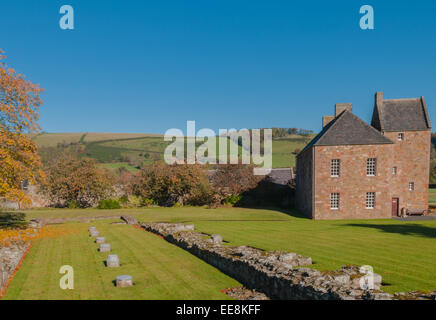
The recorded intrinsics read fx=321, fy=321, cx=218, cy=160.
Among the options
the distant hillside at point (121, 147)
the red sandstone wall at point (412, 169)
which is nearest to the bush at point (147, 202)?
the red sandstone wall at point (412, 169)

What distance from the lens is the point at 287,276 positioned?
10.4 meters

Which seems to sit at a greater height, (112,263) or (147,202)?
(112,263)

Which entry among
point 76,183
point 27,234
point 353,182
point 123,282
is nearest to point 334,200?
point 353,182

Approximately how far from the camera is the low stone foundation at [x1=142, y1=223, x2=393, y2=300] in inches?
337

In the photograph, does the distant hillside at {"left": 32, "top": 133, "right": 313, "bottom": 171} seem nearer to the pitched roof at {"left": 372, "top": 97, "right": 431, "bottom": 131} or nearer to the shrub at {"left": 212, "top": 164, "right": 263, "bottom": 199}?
the shrub at {"left": 212, "top": 164, "right": 263, "bottom": 199}

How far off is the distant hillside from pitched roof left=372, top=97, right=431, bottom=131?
42922 millimetres

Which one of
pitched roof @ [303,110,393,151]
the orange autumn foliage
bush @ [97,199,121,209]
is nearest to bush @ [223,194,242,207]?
bush @ [97,199,121,209]

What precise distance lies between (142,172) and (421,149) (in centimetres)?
4147

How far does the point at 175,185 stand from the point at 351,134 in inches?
1073

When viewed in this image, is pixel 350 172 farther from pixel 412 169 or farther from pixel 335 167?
pixel 412 169

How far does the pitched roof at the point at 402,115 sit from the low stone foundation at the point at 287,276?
34722 millimetres

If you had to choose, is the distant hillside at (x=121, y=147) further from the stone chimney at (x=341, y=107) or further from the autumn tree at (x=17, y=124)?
the autumn tree at (x=17, y=124)
